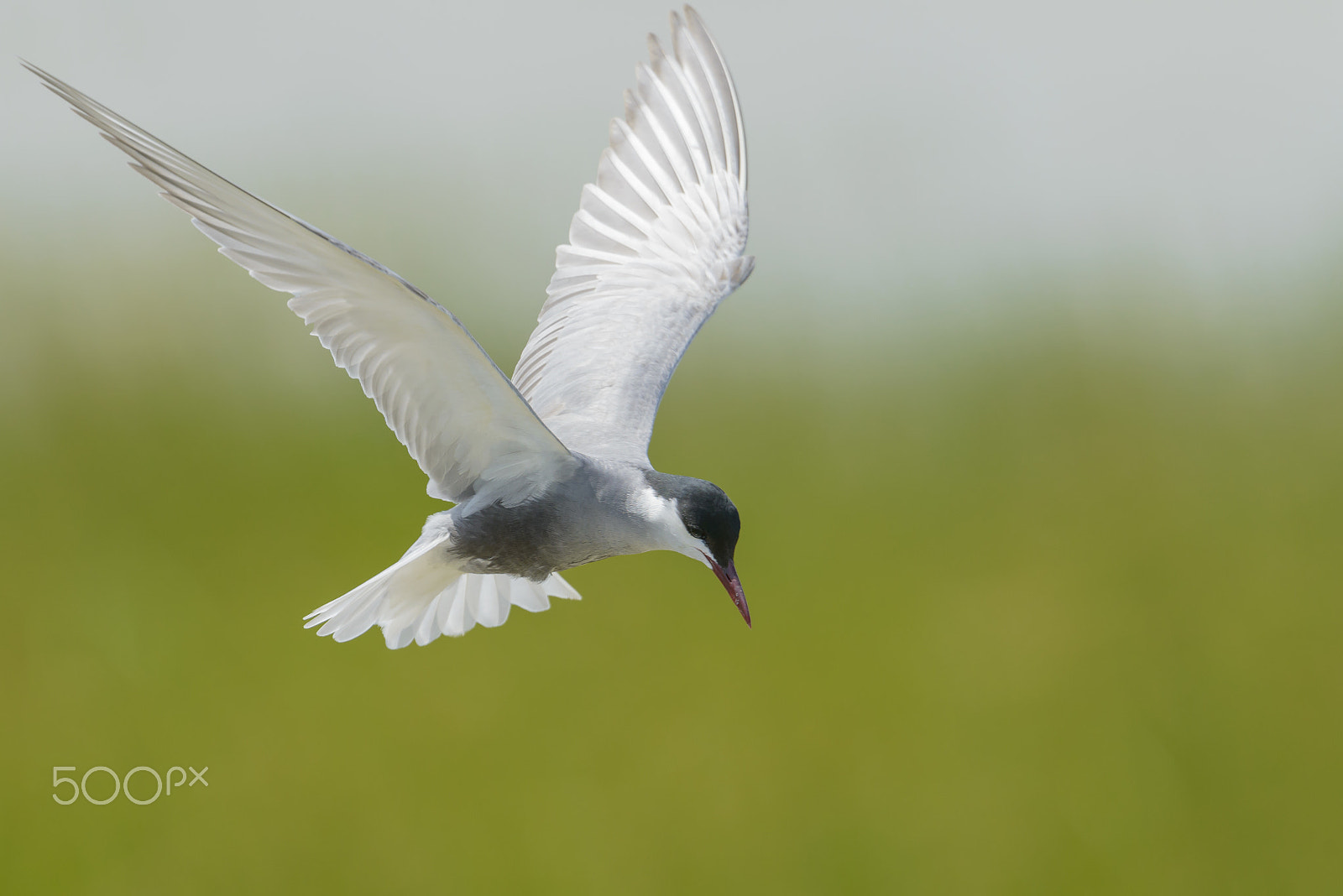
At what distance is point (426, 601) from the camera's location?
2549 mm

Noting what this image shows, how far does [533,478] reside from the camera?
2.14m

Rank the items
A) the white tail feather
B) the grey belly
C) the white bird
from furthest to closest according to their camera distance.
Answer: the white tail feather, the grey belly, the white bird

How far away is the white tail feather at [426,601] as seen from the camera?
2328mm

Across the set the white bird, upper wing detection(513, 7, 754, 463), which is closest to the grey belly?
the white bird

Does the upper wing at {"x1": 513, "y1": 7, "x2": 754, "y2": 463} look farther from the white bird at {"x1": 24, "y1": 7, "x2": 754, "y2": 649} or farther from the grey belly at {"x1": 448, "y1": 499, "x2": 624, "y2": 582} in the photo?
the grey belly at {"x1": 448, "y1": 499, "x2": 624, "y2": 582}

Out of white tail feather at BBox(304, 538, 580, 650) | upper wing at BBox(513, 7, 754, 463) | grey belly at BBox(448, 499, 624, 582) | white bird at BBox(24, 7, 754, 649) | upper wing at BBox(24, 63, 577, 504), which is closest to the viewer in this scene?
upper wing at BBox(24, 63, 577, 504)

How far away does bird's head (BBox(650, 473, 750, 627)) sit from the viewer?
6.48 feet

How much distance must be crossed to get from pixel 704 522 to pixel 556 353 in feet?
3.23

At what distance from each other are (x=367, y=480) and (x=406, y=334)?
3552 millimetres

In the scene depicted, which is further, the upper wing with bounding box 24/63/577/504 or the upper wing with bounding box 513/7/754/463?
the upper wing with bounding box 513/7/754/463

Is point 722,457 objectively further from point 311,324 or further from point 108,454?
point 311,324

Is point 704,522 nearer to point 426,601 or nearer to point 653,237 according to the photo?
point 426,601

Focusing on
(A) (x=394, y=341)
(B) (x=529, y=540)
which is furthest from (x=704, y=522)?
(A) (x=394, y=341)

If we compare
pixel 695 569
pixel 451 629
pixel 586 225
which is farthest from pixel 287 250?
pixel 695 569
